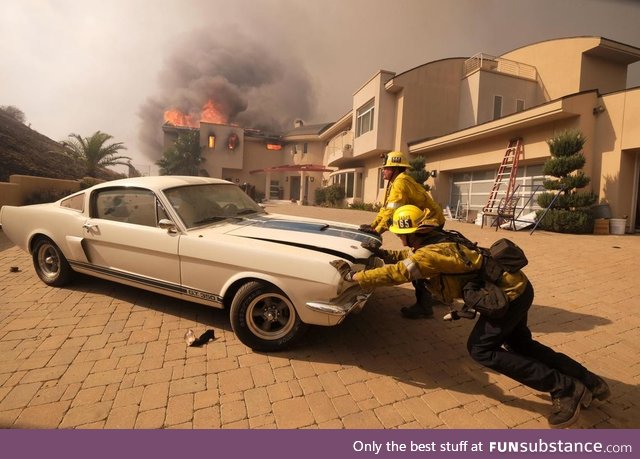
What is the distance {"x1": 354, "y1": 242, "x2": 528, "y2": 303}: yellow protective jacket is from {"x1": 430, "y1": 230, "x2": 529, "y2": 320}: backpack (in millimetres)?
51

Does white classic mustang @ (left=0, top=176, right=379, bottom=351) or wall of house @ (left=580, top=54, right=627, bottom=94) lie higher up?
wall of house @ (left=580, top=54, right=627, bottom=94)

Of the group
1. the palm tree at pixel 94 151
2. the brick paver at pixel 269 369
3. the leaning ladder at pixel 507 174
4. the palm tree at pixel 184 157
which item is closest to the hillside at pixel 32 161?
the palm tree at pixel 94 151

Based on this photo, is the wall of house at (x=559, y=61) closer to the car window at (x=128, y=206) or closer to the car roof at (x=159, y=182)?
the car roof at (x=159, y=182)

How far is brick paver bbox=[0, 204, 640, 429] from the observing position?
2.28 metres

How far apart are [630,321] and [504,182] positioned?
1137 centimetres

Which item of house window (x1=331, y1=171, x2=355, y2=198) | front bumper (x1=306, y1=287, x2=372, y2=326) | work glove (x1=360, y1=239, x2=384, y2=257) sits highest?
house window (x1=331, y1=171, x2=355, y2=198)

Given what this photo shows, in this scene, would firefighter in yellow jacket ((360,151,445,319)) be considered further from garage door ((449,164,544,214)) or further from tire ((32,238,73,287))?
garage door ((449,164,544,214))

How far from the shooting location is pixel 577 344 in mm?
3336

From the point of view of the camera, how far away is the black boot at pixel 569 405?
218 centimetres

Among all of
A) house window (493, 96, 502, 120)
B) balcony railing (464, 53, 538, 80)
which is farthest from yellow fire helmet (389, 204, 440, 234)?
balcony railing (464, 53, 538, 80)

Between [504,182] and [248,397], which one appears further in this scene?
[504,182]

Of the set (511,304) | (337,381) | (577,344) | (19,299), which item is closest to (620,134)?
(577,344)
